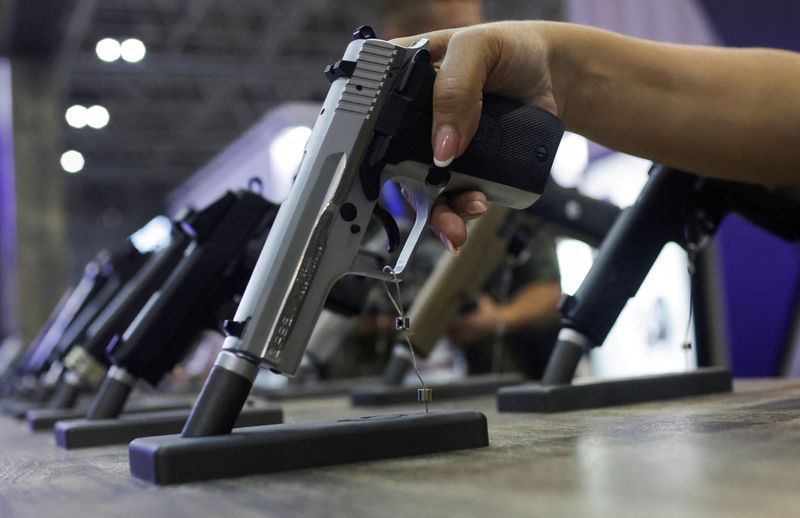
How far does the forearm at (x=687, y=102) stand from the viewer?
1.20 m

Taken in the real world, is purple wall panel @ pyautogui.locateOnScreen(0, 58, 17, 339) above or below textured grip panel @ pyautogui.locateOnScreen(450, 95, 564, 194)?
above

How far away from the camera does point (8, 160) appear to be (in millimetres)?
7699

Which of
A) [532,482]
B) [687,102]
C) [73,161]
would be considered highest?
[73,161]

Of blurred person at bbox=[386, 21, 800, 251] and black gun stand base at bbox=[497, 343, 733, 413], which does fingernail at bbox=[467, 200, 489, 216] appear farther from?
black gun stand base at bbox=[497, 343, 733, 413]

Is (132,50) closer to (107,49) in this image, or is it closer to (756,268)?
(107,49)

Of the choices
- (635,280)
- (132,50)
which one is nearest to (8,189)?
(132,50)

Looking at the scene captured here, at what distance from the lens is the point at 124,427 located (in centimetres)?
147

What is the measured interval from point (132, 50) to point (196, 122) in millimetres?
2954

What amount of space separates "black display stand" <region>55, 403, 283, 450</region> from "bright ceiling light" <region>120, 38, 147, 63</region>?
9064 mm

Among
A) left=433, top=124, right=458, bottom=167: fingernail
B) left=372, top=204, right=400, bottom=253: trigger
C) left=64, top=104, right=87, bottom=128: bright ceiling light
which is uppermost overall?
left=64, top=104, right=87, bottom=128: bright ceiling light

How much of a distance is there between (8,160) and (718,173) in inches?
291

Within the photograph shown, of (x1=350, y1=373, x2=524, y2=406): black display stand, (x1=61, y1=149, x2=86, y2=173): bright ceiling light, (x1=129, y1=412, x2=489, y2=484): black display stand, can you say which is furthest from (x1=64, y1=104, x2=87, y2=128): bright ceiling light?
(x1=129, y1=412, x2=489, y2=484): black display stand

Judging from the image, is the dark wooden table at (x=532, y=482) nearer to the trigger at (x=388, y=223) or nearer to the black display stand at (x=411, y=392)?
the trigger at (x=388, y=223)

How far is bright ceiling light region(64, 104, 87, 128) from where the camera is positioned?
12.3m
